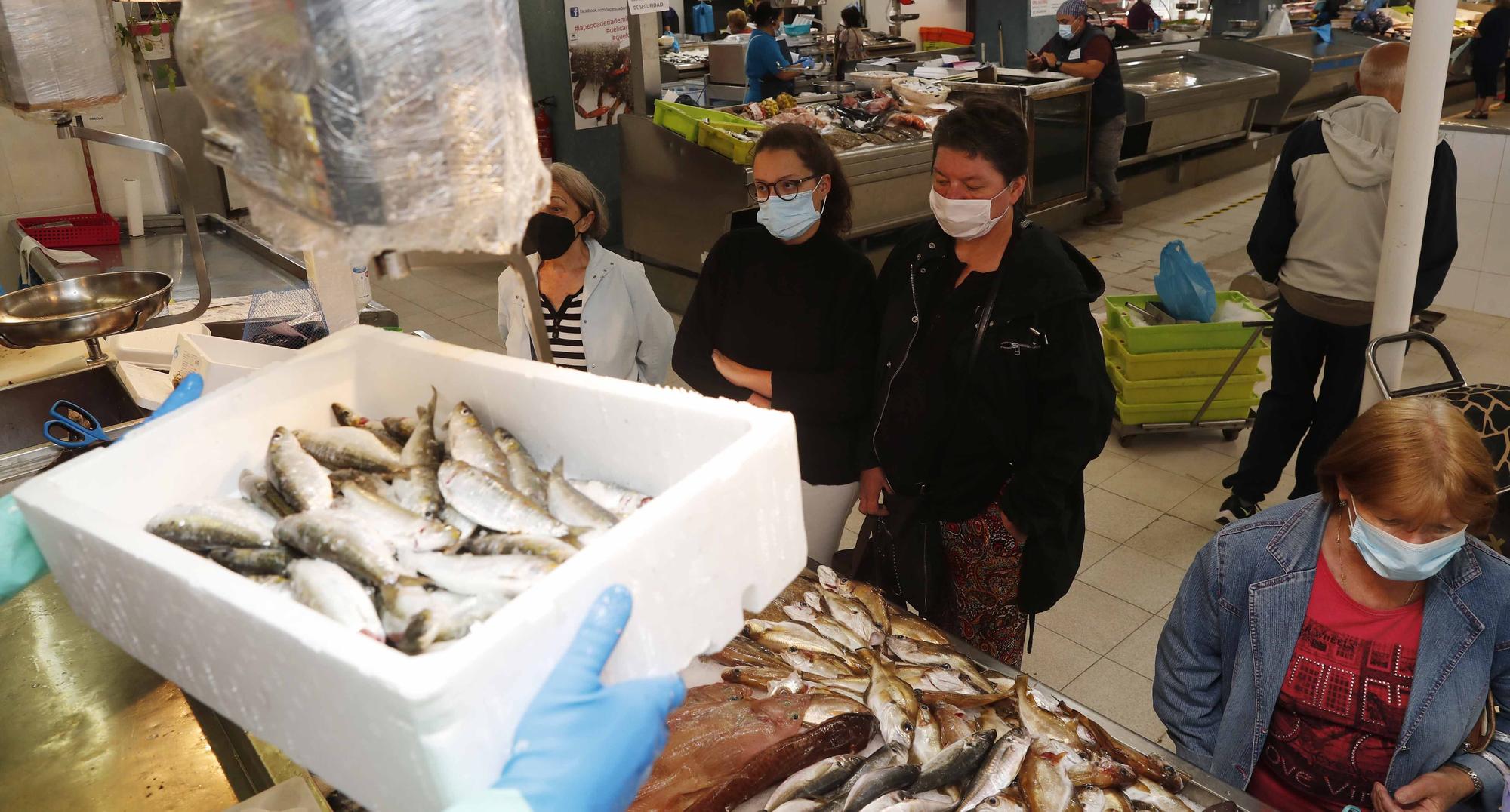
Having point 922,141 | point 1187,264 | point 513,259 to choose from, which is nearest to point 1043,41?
point 922,141

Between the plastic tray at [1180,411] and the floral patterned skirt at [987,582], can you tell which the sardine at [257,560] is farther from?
the plastic tray at [1180,411]

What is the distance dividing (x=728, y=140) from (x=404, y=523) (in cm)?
549

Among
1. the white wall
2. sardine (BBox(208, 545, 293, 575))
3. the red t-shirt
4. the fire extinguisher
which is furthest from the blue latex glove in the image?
the white wall

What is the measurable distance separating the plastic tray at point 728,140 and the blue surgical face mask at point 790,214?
3.53 meters

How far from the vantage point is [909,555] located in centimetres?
294

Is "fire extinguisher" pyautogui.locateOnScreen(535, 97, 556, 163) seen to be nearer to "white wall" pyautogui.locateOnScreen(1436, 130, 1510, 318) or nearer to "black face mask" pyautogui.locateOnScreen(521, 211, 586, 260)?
"black face mask" pyautogui.locateOnScreen(521, 211, 586, 260)

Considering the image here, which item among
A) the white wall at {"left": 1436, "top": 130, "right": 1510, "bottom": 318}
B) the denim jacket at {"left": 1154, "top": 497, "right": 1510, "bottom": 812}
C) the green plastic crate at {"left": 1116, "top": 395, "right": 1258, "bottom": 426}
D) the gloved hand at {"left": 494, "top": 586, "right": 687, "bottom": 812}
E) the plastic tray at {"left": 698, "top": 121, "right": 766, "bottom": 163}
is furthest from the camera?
the white wall at {"left": 1436, "top": 130, "right": 1510, "bottom": 318}

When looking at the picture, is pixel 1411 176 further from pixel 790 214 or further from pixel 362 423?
pixel 362 423

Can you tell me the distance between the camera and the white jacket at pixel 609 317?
3.21 m

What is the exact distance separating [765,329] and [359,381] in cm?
149

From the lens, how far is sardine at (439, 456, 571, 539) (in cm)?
124

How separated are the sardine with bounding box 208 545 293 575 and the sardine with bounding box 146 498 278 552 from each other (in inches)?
1.2

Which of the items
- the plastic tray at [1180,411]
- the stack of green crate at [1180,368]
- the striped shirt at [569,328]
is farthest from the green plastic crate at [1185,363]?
the striped shirt at [569,328]

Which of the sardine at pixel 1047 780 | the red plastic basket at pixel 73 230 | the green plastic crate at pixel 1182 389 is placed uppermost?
the red plastic basket at pixel 73 230
